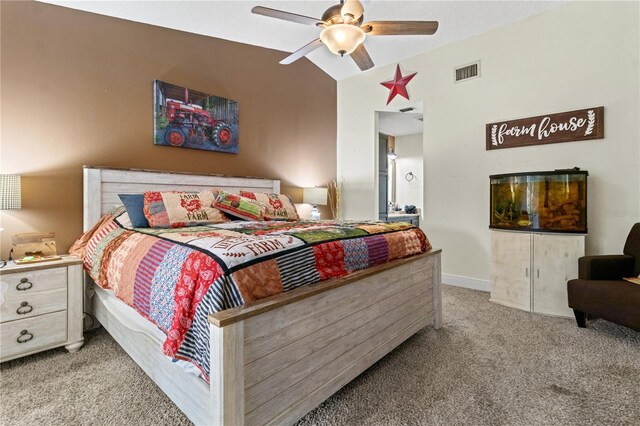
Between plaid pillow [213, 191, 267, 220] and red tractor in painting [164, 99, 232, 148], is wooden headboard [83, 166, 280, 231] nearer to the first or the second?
red tractor in painting [164, 99, 232, 148]

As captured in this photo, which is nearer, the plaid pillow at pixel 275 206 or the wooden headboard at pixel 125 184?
the wooden headboard at pixel 125 184

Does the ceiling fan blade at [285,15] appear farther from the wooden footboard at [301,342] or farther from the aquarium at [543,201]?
the aquarium at [543,201]

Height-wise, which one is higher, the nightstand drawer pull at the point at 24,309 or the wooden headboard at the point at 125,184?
the wooden headboard at the point at 125,184

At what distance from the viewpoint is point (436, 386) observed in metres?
1.65

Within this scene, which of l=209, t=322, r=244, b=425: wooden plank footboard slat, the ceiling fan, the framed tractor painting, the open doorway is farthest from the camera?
the open doorway

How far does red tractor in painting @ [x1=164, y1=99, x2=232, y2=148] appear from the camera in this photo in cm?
303

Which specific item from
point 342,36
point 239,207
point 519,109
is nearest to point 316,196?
point 239,207

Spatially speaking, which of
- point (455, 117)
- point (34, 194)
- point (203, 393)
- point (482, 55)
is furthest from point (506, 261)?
point (34, 194)

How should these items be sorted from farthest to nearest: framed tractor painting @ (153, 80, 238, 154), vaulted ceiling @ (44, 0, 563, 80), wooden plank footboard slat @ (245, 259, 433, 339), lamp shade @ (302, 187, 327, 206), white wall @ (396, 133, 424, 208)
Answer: white wall @ (396, 133, 424, 208), lamp shade @ (302, 187, 327, 206), framed tractor painting @ (153, 80, 238, 154), vaulted ceiling @ (44, 0, 563, 80), wooden plank footboard slat @ (245, 259, 433, 339)

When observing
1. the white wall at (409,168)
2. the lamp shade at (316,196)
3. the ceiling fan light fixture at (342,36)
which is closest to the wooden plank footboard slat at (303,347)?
the ceiling fan light fixture at (342,36)

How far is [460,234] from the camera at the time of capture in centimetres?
363

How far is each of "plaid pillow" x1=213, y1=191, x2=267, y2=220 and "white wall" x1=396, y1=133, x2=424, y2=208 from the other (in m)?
4.45

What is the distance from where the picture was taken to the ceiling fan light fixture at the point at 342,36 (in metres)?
2.10

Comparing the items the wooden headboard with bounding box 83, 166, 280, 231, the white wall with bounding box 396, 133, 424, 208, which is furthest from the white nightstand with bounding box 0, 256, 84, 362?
the white wall with bounding box 396, 133, 424, 208
